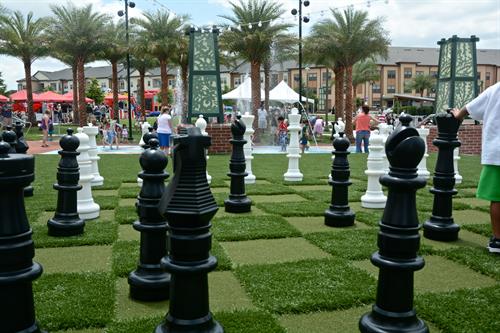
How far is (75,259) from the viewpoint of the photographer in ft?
13.5

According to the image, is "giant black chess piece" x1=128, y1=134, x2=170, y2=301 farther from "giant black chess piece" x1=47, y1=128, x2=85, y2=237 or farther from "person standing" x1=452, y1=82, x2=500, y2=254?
"person standing" x1=452, y1=82, x2=500, y2=254

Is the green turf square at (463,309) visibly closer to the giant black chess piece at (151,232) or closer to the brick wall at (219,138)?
the giant black chess piece at (151,232)

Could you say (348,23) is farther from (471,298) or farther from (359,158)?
(471,298)

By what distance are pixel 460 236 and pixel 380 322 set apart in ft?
10.2

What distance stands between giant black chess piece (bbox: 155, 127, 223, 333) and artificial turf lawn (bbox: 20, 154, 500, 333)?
0.53 m

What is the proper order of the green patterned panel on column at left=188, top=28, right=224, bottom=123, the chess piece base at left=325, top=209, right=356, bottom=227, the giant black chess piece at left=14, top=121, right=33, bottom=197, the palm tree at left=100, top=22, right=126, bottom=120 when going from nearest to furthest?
the chess piece base at left=325, top=209, right=356, bottom=227
the giant black chess piece at left=14, top=121, right=33, bottom=197
the green patterned panel on column at left=188, top=28, right=224, bottom=123
the palm tree at left=100, top=22, right=126, bottom=120

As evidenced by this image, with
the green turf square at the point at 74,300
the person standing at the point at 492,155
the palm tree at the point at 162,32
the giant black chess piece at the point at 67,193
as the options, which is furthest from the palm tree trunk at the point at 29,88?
the person standing at the point at 492,155

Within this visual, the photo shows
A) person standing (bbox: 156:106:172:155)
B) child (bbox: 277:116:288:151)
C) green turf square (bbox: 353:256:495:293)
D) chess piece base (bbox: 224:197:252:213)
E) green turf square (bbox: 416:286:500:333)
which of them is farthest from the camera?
child (bbox: 277:116:288:151)

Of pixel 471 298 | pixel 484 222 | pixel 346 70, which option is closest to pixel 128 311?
pixel 471 298

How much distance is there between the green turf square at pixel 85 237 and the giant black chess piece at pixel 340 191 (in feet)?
7.98

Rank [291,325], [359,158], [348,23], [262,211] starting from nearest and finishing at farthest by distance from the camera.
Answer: [291,325]
[262,211]
[359,158]
[348,23]

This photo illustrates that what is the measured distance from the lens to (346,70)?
25.4 metres

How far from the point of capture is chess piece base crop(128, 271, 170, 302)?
3143 millimetres

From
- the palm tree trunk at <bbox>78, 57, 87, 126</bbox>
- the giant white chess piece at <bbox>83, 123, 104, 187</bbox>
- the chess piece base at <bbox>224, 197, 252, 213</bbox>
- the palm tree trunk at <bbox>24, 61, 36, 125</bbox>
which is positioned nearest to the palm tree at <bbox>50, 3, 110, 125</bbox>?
the palm tree trunk at <bbox>78, 57, 87, 126</bbox>
